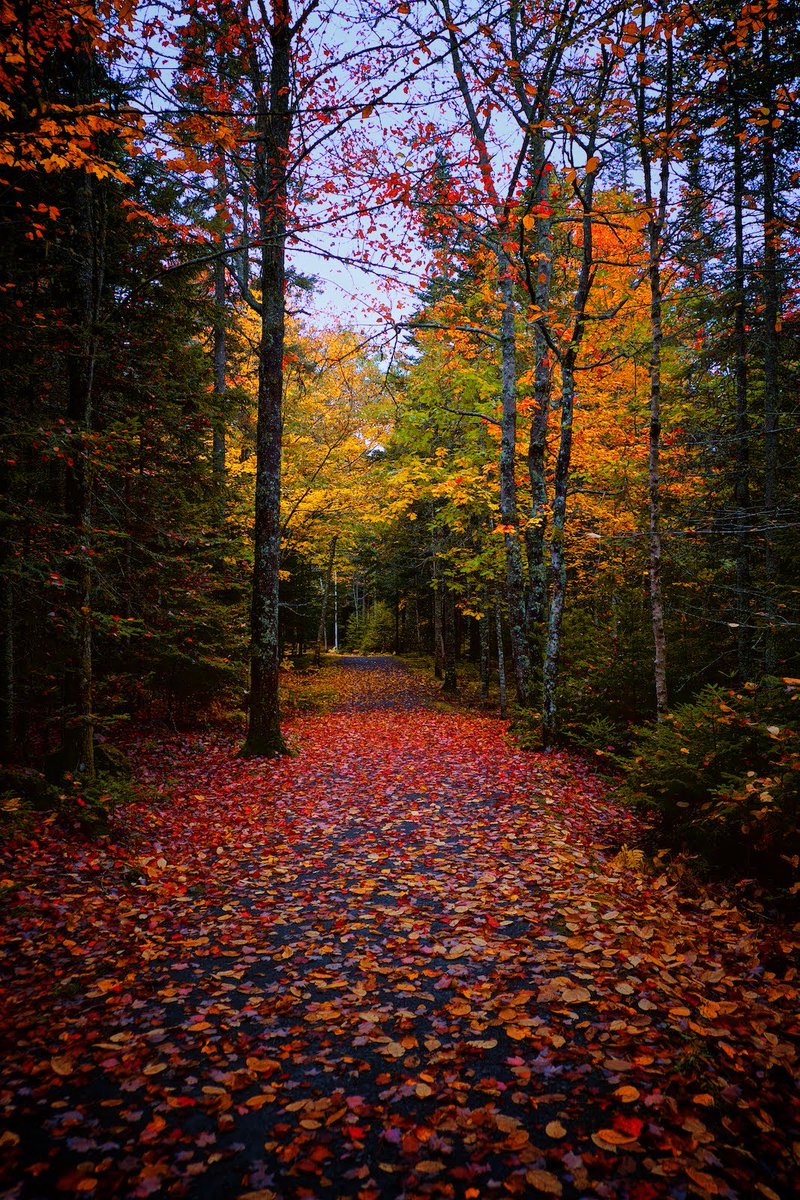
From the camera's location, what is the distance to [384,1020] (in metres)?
3.59

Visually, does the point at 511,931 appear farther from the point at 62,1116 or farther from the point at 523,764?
the point at 523,764

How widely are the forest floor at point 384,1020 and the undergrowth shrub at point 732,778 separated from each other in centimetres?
64

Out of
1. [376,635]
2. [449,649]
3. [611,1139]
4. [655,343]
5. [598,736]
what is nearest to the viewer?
[611,1139]

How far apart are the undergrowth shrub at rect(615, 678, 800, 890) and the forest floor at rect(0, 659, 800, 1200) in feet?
2.10

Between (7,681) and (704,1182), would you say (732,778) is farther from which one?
(7,681)

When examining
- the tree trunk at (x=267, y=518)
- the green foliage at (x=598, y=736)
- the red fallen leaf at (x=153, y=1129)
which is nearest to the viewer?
the red fallen leaf at (x=153, y=1129)

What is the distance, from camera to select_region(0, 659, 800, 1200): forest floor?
254 cm

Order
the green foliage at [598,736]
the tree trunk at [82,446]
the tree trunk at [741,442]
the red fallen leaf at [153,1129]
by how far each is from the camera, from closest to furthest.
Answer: the red fallen leaf at [153,1129], the tree trunk at [82,446], the green foliage at [598,736], the tree trunk at [741,442]

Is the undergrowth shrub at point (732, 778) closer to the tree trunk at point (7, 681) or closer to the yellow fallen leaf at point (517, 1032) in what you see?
the yellow fallen leaf at point (517, 1032)

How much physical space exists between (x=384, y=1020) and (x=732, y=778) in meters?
3.78

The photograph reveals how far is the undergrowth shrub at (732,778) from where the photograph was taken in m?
4.62

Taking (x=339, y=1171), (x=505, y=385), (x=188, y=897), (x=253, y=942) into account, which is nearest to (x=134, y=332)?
Answer: (x=505, y=385)

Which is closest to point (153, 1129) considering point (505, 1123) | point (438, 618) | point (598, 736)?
point (505, 1123)

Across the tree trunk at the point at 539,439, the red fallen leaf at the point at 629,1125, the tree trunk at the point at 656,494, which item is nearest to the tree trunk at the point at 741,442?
the tree trunk at the point at 656,494
